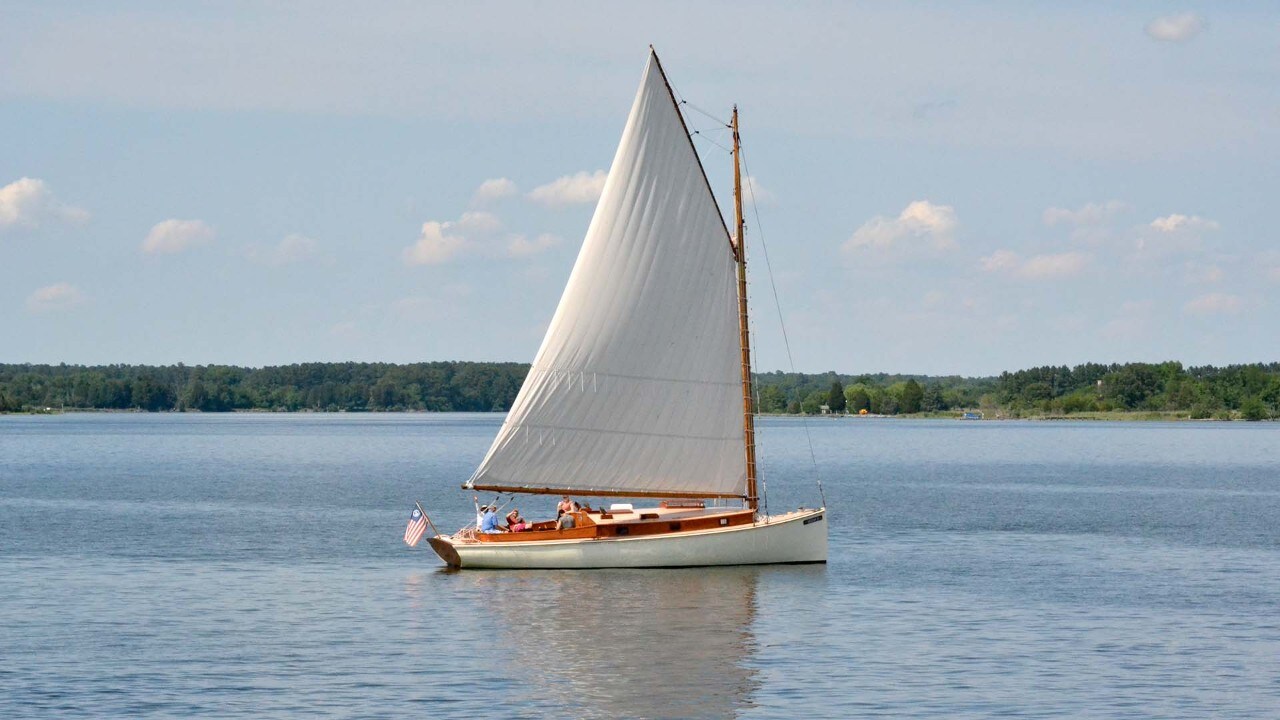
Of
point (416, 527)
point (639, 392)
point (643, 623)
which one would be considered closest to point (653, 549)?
point (639, 392)

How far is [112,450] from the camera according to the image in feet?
595

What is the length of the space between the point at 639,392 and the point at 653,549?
16.2 ft

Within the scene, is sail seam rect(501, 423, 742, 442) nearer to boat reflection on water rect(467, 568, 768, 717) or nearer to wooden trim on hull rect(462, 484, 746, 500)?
wooden trim on hull rect(462, 484, 746, 500)

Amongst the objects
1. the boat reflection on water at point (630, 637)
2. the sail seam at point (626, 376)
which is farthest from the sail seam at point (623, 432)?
the boat reflection on water at point (630, 637)

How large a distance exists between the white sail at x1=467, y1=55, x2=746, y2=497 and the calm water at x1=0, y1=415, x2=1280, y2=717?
3497 mm

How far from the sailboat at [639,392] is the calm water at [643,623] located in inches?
49.2

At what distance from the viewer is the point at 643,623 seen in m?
41.7

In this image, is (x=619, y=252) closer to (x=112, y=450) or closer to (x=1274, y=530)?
(x=1274, y=530)

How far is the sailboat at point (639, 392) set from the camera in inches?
2019

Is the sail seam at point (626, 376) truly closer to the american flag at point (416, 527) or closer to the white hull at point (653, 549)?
the white hull at point (653, 549)

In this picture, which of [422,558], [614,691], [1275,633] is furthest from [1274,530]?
[614,691]

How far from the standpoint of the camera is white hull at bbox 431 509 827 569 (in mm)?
51594

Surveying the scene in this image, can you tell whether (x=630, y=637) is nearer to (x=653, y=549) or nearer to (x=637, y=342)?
(x=653, y=549)

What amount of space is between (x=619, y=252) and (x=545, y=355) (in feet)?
13.1
